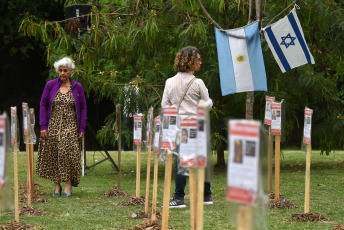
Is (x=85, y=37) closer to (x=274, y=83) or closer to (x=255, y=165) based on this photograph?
(x=274, y=83)

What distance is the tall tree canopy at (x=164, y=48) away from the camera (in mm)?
11164

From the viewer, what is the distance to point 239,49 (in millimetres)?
8969

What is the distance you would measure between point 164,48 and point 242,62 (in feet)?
10.9

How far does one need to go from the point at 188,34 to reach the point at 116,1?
3378mm

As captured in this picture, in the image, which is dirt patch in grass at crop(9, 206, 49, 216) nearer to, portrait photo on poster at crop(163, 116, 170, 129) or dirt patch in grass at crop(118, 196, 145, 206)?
dirt patch in grass at crop(118, 196, 145, 206)

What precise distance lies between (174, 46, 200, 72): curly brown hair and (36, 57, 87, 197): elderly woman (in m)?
2.05

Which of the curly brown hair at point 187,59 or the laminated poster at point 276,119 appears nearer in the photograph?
the curly brown hair at point 187,59

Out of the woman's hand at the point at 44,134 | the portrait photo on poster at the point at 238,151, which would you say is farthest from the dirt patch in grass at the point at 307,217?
the woman's hand at the point at 44,134

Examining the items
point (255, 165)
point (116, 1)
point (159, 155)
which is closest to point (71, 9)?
point (116, 1)

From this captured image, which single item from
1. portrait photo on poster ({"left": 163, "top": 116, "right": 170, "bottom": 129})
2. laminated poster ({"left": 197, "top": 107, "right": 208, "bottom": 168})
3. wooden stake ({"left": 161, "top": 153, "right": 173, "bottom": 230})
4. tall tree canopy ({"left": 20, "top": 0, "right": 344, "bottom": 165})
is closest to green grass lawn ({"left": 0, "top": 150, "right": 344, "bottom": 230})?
laminated poster ({"left": 197, "top": 107, "right": 208, "bottom": 168})

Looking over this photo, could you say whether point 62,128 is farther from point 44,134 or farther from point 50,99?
point 50,99

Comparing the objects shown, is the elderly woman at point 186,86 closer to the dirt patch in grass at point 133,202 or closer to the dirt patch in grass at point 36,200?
the dirt patch in grass at point 133,202

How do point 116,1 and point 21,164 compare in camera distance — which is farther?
point 21,164

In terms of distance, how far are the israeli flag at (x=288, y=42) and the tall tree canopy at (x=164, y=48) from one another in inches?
57.5
